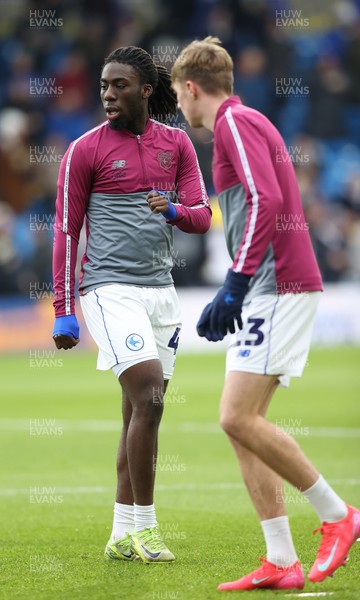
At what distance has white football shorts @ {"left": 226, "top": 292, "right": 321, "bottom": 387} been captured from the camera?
5.41 meters

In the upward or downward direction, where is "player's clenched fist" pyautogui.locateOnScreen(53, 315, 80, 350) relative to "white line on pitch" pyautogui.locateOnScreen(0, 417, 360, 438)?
upward

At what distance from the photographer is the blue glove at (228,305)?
5309mm

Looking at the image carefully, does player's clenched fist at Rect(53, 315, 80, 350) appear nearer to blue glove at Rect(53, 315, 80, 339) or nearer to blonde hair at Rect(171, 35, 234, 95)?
blue glove at Rect(53, 315, 80, 339)

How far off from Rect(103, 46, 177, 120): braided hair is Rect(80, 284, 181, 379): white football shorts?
1152mm

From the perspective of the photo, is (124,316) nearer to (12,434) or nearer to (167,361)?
(167,361)

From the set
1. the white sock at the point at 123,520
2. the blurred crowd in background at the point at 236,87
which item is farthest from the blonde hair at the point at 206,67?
the blurred crowd in background at the point at 236,87

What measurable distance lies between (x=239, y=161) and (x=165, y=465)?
510 centimetres

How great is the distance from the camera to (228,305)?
532cm

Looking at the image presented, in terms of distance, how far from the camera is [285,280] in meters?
5.50

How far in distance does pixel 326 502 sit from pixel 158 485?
12.8ft

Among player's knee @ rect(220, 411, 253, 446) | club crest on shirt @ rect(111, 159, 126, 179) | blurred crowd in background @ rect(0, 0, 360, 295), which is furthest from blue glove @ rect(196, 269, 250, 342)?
blurred crowd in background @ rect(0, 0, 360, 295)

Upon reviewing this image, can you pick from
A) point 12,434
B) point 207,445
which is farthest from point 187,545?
point 12,434

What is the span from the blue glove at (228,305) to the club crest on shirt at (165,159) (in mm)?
1481

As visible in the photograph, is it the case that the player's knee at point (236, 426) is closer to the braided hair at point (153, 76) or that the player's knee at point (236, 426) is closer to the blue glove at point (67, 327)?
the blue glove at point (67, 327)
